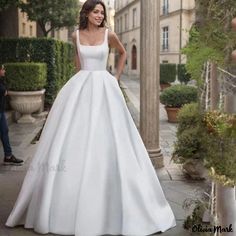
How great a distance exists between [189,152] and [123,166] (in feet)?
7.40

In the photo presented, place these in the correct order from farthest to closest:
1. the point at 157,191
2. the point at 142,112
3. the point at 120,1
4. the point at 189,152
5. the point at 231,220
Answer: the point at 120,1, the point at 142,112, the point at 189,152, the point at 157,191, the point at 231,220

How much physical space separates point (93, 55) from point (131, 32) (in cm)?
5293

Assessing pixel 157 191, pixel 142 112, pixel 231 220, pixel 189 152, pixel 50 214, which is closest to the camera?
pixel 231 220

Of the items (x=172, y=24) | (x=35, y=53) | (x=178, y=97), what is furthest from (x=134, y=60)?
(x=178, y=97)

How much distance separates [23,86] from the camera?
11.7 meters

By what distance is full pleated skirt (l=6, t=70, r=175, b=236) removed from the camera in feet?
12.9

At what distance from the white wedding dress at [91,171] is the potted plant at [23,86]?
763 centimetres

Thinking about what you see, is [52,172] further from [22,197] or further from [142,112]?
[142,112]

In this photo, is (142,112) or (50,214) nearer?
(50,214)

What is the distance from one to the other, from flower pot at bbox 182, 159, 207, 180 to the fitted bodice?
7.84ft

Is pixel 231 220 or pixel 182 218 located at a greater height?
pixel 231 220

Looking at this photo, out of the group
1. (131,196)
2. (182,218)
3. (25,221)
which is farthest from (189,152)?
(25,221)

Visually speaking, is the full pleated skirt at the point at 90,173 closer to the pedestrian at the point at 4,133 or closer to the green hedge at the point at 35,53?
the pedestrian at the point at 4,133

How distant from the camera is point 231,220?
9.73ft
